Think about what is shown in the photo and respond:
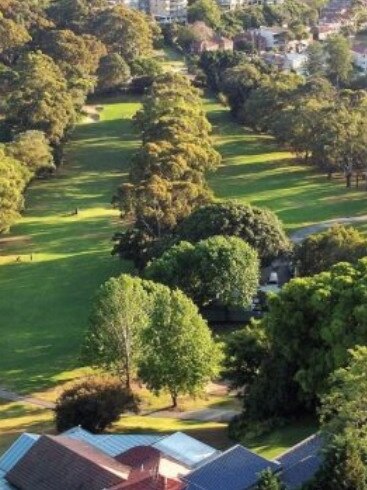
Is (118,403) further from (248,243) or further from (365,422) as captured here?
(248,243)

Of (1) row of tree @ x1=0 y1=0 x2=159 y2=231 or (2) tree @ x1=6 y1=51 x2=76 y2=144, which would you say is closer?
(1) row of tree @ x1=0 y1=0 x2=159 y2=231

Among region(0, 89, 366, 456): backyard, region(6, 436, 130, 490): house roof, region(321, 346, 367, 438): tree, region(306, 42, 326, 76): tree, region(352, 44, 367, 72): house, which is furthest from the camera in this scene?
region(352, 44, 367, 72): house

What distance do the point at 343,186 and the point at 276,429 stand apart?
1505 inches

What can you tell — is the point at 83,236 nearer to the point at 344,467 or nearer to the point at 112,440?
the point at 112,440

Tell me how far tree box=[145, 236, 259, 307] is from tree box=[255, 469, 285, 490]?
21601 millimetres

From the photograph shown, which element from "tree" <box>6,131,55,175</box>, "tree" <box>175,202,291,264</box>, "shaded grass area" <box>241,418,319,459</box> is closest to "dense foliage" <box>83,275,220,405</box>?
"shaded grass area" <box>241,418,319,459</box>

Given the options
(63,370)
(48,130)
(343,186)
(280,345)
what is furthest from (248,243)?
(48,130)

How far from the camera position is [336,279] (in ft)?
116

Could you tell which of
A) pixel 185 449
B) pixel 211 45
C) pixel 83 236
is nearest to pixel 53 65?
pixel 211 45

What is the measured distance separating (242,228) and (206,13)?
78.9 meters

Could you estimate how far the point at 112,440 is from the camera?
31.8 m

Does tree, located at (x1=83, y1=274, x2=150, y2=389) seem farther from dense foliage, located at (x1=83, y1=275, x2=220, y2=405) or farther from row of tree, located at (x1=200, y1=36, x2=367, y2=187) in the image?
row of tree, located at (x1=200, y1=36, x2=367, y2=187)

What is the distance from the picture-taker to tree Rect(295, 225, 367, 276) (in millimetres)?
45688

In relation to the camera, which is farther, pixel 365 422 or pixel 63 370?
pixel 63 370
